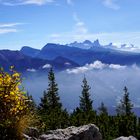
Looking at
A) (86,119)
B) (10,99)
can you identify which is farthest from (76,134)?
(86,119)

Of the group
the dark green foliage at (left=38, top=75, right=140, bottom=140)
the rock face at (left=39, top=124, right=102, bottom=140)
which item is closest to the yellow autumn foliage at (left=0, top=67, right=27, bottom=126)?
the dark green foliage at (left=38, top=75, right=140, bottom=140)

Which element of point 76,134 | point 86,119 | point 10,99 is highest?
point 10,99

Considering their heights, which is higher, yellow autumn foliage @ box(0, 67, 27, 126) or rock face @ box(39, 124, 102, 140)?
yellow autumn foliage @ box(0, 67, 27, 126)

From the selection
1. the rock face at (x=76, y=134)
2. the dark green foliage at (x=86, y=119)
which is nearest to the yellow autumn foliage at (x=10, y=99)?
the dark green foliage at (x=86, y=119)

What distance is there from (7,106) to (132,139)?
37.5 ft

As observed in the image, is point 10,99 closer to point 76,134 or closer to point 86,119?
point 76,134

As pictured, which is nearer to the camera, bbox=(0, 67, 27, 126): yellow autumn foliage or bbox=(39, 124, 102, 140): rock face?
bbox=(0, 67, 27, 126): yellow autumn foliage

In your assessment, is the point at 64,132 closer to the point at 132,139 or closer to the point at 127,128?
the point at 132,139

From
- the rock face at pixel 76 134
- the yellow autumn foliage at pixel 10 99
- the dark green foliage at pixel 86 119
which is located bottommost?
the dark green foliage at pixel 86 119

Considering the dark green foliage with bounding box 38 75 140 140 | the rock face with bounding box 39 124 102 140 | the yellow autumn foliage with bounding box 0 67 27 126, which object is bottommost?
the dark green foliage with bounding box 38 75 140 140

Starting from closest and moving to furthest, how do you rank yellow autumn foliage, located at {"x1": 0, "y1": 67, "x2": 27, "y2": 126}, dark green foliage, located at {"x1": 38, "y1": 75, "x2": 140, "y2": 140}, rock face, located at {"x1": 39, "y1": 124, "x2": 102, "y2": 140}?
yellow autumn foliage, located at {"x1": 0, "y1": 67, "x2": 27, "y2": 126}, rock face, located at {"x1": 39, "y1": 124, "x2": 102, "y2": 140}, dark green foliage, located at {"x1": 38, "y1": 75, "x2": 140, "y2": 140}

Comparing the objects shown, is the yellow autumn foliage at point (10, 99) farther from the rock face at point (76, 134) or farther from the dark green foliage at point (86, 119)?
the rock face at point (76, 134)

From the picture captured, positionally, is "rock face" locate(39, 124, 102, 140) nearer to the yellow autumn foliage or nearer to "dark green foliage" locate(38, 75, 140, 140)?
"dark green foliage" locate(38, 75, 140, 140)

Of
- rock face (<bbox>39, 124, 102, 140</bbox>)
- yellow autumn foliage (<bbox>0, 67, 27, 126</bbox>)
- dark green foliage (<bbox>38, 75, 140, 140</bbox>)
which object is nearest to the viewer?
yellow autumn foliage (<bbox>0, 67, 27, 126</bbox>)
